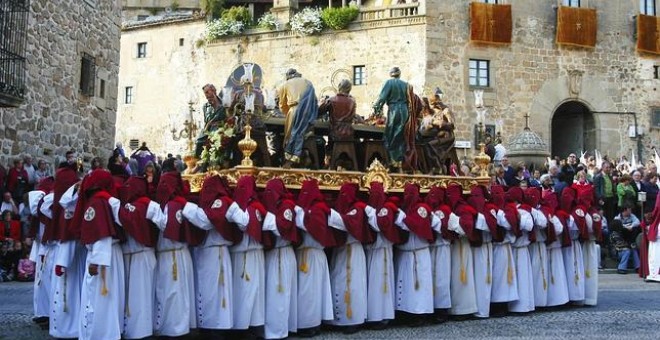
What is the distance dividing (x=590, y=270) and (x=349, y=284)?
432 centimetres

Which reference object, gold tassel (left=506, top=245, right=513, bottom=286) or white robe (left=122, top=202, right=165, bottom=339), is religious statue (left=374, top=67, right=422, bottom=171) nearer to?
gold tassel (left=506, top=245, right=513, bottom=286)

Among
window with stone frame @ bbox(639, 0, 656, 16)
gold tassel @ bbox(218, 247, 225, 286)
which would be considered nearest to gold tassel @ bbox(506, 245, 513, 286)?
gold tassel @ bbox(218, 247, 225, 286)

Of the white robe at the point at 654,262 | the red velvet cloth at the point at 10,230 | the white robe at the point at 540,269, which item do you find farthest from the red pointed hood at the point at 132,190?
the white robe at the point at 654,262

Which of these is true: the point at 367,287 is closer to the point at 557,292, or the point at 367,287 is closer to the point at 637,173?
the point at 557,292

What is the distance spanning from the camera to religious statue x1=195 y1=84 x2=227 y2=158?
10.7m

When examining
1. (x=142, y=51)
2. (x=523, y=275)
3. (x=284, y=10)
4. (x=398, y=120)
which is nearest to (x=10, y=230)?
(x=398, y=120)

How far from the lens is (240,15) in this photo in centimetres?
3294

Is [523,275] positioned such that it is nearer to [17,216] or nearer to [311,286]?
[311,286]

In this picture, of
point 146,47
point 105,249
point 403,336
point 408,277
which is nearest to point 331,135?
point 408,277

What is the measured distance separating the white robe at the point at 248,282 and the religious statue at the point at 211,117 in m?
2.85

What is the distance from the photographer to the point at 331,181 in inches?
395

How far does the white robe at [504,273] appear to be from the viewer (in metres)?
10.1

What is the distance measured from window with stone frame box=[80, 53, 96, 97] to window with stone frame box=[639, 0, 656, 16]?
933 inches

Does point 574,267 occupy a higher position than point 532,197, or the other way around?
point 532,197
